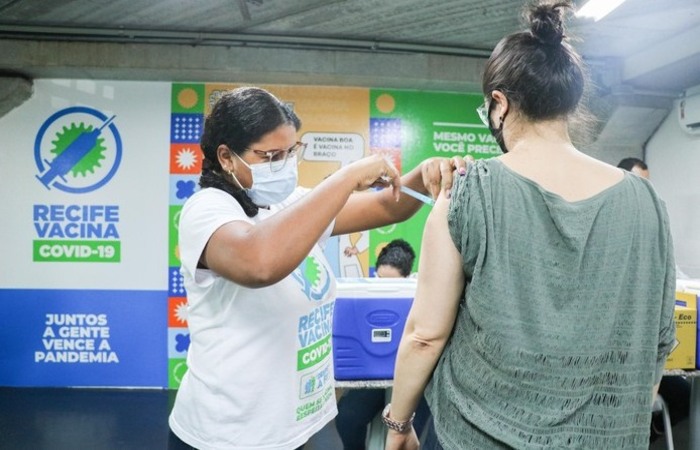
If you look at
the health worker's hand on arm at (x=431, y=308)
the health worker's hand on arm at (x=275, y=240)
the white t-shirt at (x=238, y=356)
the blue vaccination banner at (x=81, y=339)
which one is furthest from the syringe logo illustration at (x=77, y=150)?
the health worker's hand on arm at (x=431, y=308)

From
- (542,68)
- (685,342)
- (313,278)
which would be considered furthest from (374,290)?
(685,342)

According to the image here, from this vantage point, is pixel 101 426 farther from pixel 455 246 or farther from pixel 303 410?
pixel 455 246

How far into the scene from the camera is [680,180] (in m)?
3.83

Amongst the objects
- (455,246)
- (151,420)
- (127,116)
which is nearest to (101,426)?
(151,420)

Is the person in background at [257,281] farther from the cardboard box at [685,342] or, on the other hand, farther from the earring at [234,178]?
the cardboard box at [685,342]

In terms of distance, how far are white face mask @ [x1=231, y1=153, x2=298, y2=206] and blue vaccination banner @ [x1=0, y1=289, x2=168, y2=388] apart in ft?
9.78

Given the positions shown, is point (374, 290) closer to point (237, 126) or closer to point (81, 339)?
point (237, 126)

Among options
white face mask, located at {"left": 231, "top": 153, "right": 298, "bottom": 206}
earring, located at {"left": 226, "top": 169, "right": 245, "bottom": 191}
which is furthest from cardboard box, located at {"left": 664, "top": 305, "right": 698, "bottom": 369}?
earring, located at {"left": 226, "top": 169, "right": 245, "bottom": 191}

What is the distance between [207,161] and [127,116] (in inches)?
122

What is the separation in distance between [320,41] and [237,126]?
278cm

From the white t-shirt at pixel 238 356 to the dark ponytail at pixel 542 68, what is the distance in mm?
547

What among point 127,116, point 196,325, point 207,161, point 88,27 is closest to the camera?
point 196,325

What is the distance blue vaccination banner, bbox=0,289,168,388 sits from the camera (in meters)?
3.60

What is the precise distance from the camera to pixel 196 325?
95 centimetres
